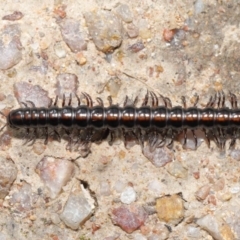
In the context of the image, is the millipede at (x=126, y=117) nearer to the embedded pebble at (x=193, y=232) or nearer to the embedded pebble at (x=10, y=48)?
the embedded pebble at (x=10, y=48)

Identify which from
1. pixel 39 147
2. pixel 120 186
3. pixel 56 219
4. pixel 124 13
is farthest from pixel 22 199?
pixel 124 13

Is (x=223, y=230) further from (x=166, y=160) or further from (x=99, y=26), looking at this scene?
(x=99, y=26)

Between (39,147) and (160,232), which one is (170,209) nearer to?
(160,232)

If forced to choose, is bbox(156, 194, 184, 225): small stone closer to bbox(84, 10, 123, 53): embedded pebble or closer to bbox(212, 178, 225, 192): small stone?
bbox(212, 178, 225, 192): small stone

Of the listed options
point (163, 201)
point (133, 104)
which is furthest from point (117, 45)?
point (163, 201)

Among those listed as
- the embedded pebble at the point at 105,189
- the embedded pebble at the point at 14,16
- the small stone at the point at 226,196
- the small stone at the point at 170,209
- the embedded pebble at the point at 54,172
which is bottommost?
the small stone at the point at 170,209

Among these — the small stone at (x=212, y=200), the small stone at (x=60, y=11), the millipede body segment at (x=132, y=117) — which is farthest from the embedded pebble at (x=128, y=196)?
the small stone at (x=60, y=11)
